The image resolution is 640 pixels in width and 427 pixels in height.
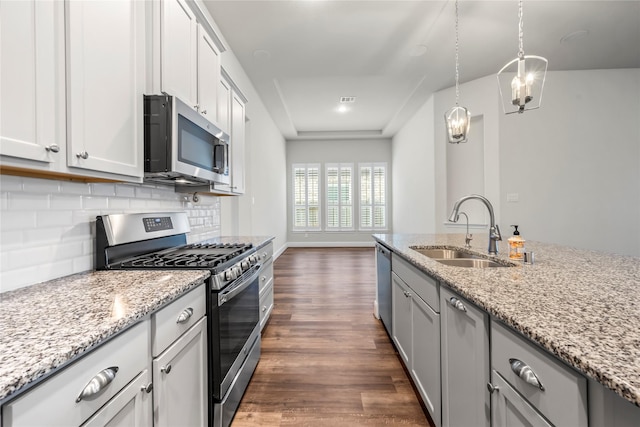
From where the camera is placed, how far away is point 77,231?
120 centimetres

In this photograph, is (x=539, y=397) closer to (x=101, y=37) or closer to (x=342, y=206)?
(x=101, y=37)

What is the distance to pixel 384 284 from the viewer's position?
240 centimetres

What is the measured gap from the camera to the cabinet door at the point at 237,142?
249cm

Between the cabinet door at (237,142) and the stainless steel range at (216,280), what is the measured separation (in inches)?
32.5

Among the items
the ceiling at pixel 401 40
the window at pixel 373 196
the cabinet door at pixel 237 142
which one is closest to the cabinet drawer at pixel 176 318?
the cabinet door at pixel 237 142

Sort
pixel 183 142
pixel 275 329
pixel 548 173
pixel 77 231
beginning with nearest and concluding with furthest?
pixel 77 231, pixel 183 142, pixel 275 329, pixel 548 173

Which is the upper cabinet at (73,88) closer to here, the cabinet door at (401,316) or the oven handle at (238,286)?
the oven handle at (238,286)

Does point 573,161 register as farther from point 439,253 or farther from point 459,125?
point 439,253

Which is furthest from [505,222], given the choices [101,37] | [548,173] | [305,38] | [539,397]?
[101,37]

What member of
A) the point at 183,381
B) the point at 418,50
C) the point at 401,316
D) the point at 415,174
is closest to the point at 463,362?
the point at 401,316

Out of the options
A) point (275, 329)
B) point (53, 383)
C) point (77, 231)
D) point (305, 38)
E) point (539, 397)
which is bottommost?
point (275, 329)

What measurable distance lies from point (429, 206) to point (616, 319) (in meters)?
4.58

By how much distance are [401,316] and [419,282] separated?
0.54m

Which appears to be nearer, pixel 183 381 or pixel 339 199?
pixel 183 381
